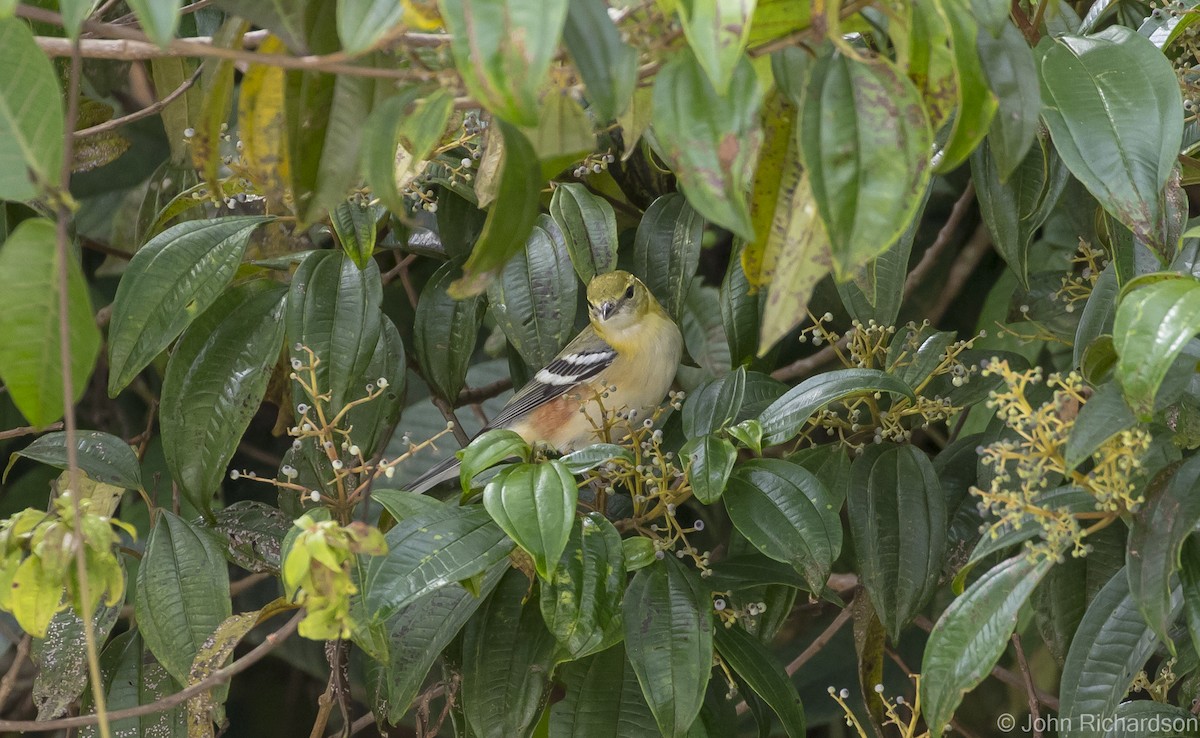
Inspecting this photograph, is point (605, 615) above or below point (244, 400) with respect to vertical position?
below

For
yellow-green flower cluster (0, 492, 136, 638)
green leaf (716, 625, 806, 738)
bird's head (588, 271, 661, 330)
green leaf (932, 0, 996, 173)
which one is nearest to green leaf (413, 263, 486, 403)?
green leaf (716, 625, 806, 738)

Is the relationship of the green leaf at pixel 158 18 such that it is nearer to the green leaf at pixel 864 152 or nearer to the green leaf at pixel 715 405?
the green leaf at pixel 864 152

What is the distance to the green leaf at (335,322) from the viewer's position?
6.33 feet

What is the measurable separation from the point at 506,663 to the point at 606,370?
1478mm

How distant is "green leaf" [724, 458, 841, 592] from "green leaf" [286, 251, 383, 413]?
67cm

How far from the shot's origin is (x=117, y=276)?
3.28 meters

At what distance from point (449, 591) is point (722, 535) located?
1.25 metres

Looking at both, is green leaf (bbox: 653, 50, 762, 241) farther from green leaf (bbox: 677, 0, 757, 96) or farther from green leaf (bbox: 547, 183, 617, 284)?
green leaf (bbox: 547, 183, 617, 284)

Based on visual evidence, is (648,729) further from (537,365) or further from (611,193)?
(611,193)

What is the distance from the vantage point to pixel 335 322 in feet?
6.40

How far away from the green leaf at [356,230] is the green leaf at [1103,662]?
1.23 metres

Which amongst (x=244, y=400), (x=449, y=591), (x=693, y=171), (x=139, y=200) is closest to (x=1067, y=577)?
(x=449, y=591)

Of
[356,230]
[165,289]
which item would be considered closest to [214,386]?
[165,289]

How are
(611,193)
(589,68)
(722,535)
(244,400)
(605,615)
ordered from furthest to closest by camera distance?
(722,535), (611,193), (244,400), (605,615), (589,68)
